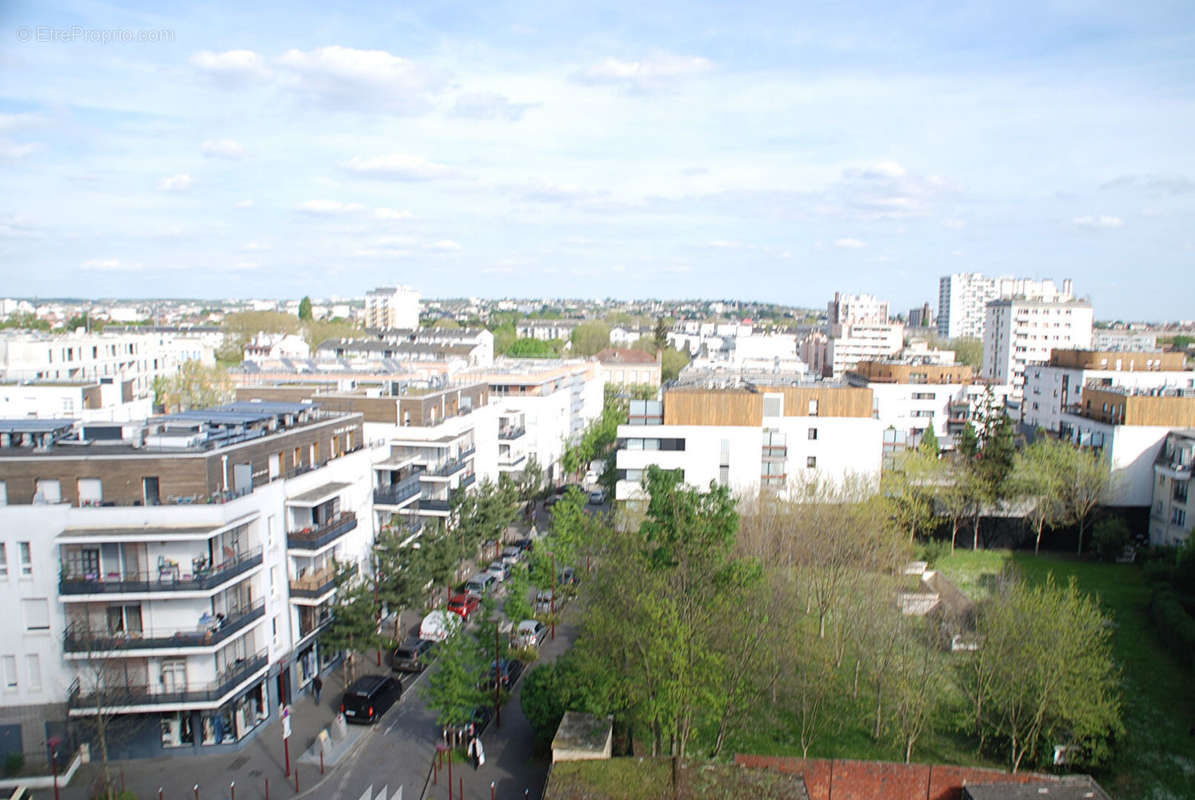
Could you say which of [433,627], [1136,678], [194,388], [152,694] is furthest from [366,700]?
[194,388]

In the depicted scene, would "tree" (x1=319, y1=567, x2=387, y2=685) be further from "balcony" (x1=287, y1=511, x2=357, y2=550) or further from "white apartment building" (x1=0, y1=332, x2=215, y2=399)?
"white apartment building" (x1=0, y1=332, x2=215, y2=399)

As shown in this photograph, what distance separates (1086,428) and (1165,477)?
539cm

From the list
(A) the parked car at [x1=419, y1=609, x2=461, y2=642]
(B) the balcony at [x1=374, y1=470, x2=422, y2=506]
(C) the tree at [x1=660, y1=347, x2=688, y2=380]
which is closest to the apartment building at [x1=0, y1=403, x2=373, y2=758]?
(A) the parked car at [x1=419, y1=609, x2=461, y2=642]

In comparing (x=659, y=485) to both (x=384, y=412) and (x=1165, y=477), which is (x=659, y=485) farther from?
(x=1165, y=477)

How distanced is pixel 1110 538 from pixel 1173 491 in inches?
169

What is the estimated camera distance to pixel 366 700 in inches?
886

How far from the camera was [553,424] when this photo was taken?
5491 cm

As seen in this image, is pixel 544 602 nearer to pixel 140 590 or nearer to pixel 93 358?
pixel 140 590

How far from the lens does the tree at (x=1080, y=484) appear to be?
38375mm

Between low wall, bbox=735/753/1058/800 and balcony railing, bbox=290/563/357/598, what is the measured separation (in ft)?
42.0

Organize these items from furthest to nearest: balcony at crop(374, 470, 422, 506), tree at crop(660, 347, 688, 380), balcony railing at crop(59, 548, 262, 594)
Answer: tree at crop(660, 347, 688, 380) < balcony at crop(374, 470, 422, 506) < balcony railing at crop(59, 548, 262, 594)

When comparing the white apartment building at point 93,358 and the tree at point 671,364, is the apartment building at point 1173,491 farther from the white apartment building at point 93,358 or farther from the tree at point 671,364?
the tree at point 671,364

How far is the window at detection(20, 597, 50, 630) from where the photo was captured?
19.6m

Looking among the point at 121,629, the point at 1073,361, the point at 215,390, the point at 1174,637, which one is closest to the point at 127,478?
the point at 121,629
